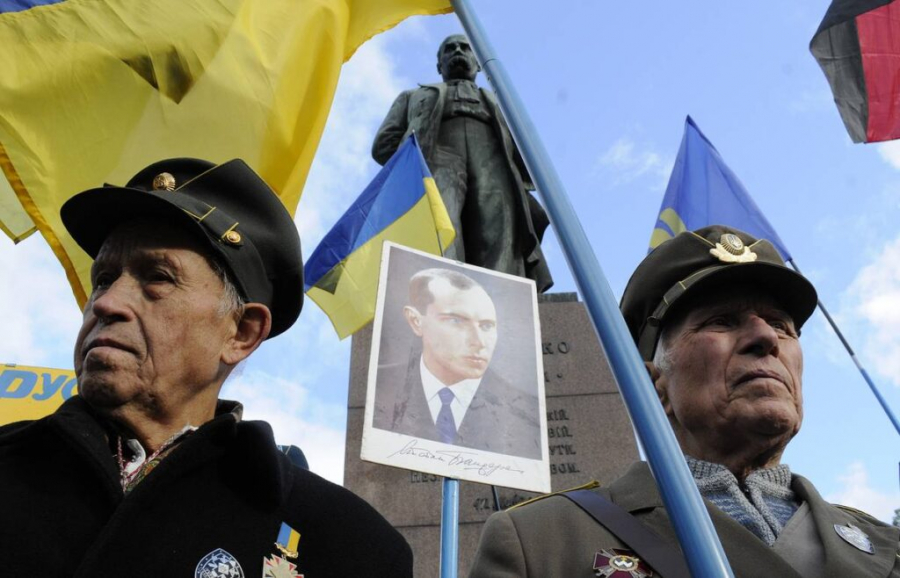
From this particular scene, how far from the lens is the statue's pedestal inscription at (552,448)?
255 inches

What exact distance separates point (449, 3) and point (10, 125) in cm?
161

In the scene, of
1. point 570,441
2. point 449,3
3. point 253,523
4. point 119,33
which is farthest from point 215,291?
point 570,441

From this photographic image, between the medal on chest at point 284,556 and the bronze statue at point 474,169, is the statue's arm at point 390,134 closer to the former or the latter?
the bronze statue at point 474,169

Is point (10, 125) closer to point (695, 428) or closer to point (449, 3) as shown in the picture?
point (449, 3)

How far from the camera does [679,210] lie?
6.06 metres

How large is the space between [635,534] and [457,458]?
197 centimetres

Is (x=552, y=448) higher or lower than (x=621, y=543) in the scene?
higher

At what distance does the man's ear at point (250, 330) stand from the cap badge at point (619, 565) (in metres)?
1.00

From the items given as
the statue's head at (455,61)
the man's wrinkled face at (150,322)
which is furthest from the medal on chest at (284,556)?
the statue's head at (455,61)

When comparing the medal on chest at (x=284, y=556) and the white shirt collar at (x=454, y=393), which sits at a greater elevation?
the white shirt collar at (x=454, y=393)

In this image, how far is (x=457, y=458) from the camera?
3869mm

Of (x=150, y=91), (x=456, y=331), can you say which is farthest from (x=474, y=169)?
(x=150, y=91)

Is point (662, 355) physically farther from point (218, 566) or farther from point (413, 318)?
point (413, 318)

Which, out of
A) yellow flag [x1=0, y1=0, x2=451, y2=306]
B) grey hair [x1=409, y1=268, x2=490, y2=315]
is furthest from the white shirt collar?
yellow flag [x1=0, y1=0, x2=451, y2=306]
